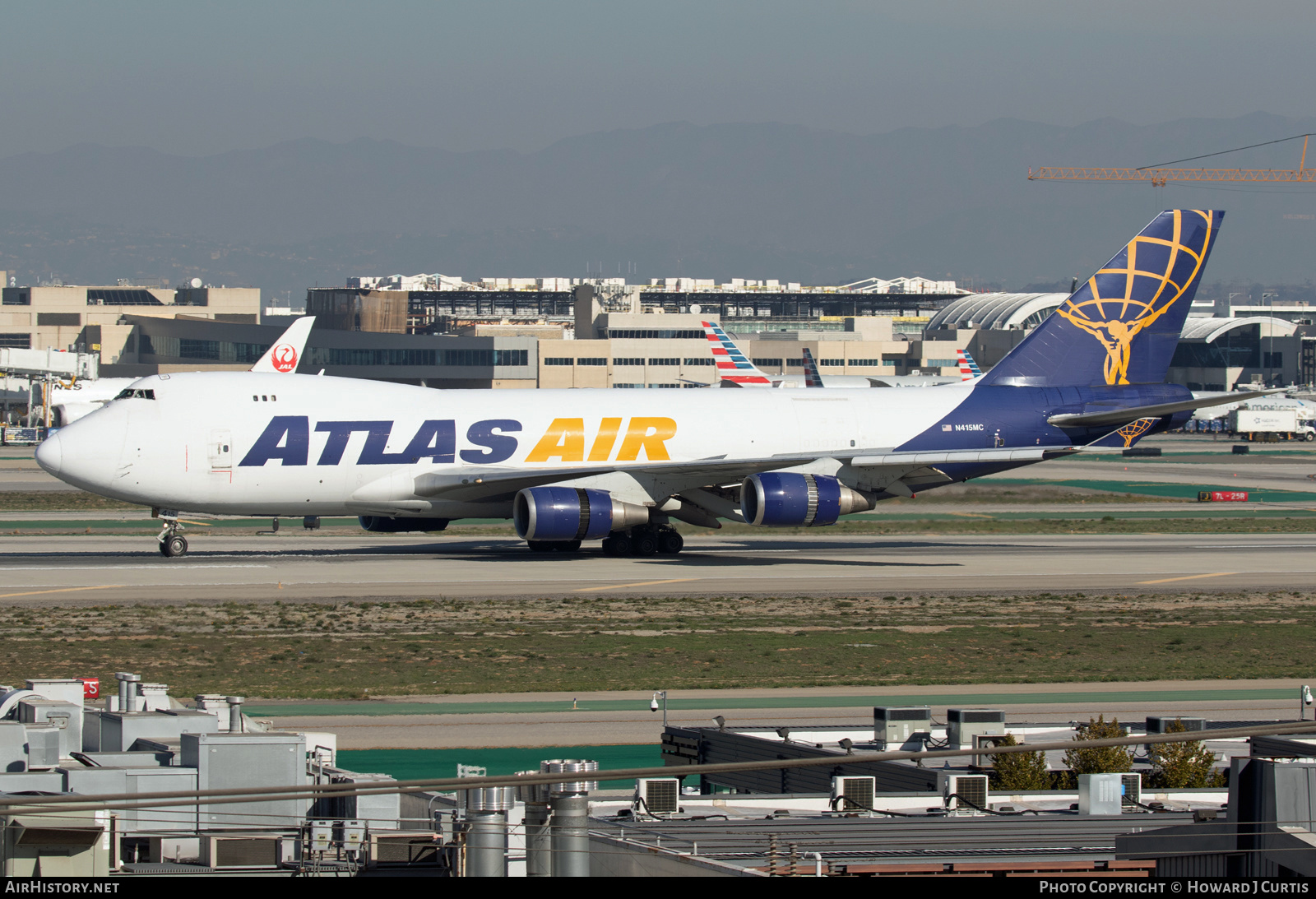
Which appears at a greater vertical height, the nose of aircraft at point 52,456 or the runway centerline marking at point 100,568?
the nose of aircraft at point 52,456

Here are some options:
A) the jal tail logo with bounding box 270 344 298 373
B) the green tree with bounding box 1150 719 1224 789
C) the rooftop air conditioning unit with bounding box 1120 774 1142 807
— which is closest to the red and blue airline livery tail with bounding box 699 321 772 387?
the jal tail logo with bounding box 270 344 298 373

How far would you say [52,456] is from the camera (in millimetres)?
41719

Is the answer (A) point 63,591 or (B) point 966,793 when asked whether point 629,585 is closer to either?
(A) point 63,591

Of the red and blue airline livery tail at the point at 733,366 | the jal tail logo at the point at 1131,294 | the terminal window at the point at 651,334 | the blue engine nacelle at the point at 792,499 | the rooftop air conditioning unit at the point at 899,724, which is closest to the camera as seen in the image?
the rooftop air conditioning unit at the point at 899,724

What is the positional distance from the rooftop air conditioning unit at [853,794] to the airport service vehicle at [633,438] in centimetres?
2901

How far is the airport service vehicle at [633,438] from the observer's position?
43.2 m

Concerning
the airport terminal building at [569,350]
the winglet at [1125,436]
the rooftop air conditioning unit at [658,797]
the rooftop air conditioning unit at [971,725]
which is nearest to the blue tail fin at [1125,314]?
the winglet at [1125,436]

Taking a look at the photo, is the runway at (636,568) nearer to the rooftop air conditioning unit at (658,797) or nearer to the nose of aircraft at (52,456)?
the nose of aircraft at (52,456)

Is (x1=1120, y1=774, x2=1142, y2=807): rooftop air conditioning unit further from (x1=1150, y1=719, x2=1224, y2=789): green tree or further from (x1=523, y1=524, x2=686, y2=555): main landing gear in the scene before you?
(x1=523, y1=524, x2=686, y2=555): main landing gear

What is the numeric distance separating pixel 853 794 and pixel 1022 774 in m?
3.24

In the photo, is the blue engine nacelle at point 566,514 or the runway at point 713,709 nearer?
the runway at point 713,709

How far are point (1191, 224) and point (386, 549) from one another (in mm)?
30800

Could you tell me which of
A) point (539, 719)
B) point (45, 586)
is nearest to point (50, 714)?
point (539, 719)

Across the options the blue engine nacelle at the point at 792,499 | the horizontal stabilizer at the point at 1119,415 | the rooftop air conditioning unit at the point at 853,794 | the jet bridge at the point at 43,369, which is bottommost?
the rooftop air conditioning unit at the point at 853,794
